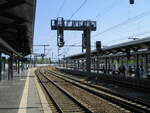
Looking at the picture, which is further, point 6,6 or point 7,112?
point 6,6

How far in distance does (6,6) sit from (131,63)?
18.3 metres

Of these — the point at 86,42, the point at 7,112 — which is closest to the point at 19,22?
the point at 7,112

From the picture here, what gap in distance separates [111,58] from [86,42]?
15.3 meters

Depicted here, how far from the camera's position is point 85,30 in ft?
179

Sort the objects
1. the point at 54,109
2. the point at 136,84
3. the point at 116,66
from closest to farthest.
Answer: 1. the point at 54,109
2. the point at 136,84
3. the point at 116,66

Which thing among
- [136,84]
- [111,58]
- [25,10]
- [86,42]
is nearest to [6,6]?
[25,10]

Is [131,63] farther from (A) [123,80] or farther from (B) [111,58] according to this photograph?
(B) [111,58]

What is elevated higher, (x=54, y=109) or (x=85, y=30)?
(x=85, y=30)

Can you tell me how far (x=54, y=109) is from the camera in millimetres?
14594

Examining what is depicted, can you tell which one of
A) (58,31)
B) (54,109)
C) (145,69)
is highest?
(58,31)

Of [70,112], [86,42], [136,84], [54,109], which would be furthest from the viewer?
[86,42]

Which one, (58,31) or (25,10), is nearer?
(25,10)

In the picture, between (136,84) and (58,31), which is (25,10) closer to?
(136,84)

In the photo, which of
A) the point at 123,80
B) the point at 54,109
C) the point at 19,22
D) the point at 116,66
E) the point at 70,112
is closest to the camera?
the point at 70,112
